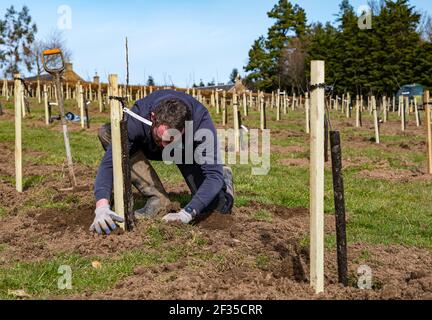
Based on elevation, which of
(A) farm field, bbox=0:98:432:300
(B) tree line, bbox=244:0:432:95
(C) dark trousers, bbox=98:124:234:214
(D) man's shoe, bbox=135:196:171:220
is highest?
(B) tree line, bbox=244:0:432:95

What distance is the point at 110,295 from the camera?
11.6ft

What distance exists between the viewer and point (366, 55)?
50844mm

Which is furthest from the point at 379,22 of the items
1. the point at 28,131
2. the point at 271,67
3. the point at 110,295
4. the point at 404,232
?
the point at 110,295

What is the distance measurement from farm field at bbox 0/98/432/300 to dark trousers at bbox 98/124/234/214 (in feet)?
0.69

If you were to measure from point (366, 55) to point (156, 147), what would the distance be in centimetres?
4888

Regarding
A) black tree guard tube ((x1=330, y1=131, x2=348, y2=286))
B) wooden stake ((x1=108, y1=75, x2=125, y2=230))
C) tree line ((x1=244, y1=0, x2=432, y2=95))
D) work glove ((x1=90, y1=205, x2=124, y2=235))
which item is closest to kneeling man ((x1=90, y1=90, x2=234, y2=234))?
work glove ((x1=90, y1=205, x2=124, y2=235))

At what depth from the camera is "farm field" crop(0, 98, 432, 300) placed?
374 centimetres

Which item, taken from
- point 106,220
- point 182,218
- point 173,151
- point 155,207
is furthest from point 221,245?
point 155,207

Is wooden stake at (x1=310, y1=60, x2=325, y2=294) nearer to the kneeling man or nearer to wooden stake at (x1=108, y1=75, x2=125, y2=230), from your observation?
the kneeling man

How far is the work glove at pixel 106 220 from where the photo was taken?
4.76 metres

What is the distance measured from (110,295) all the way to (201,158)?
6.68 feet

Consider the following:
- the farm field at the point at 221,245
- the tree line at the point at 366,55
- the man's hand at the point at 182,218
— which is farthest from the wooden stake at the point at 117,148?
the tree line at the point at 366,55

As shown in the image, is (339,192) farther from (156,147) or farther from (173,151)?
(156,147)
